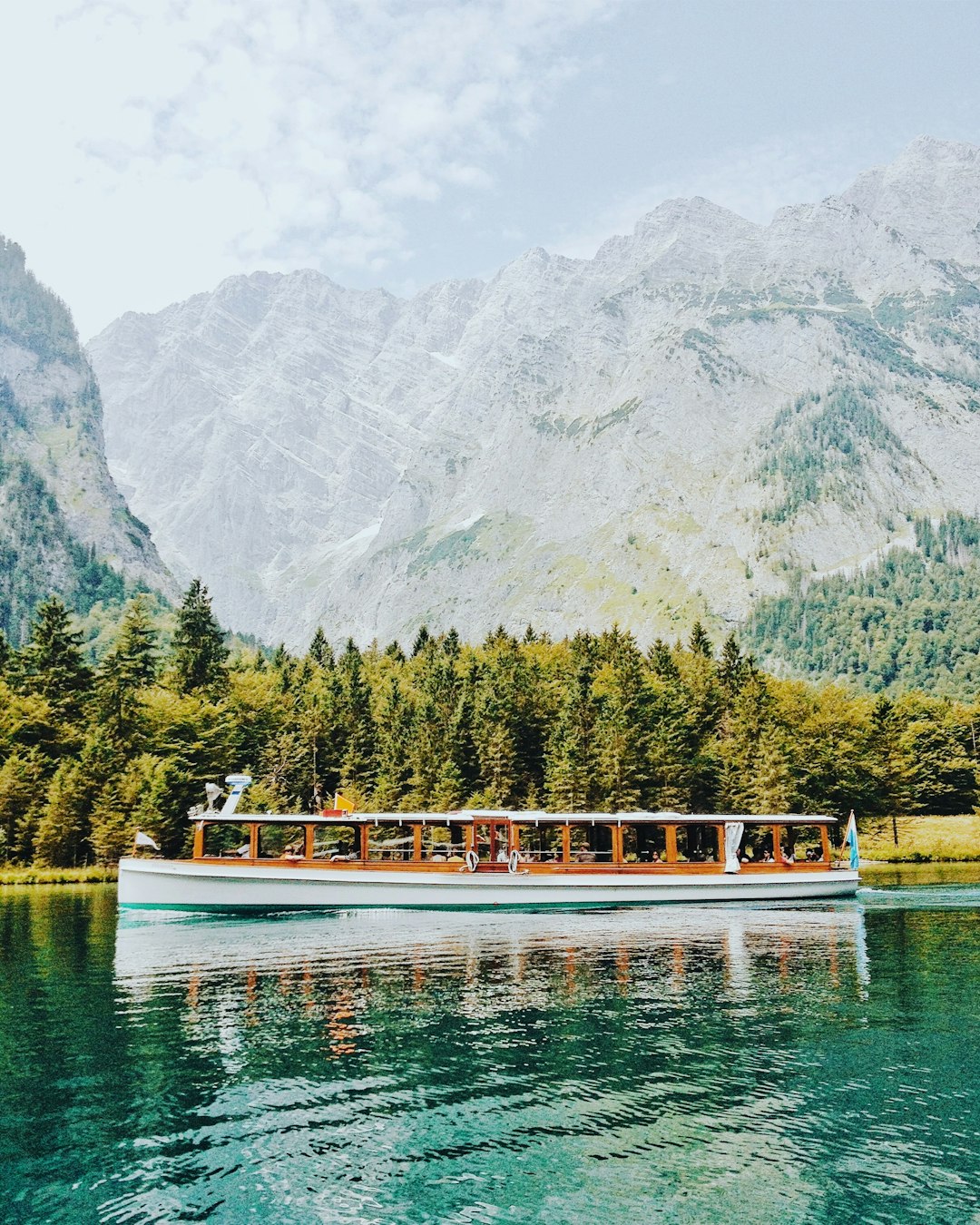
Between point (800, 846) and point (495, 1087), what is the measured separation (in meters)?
75.4

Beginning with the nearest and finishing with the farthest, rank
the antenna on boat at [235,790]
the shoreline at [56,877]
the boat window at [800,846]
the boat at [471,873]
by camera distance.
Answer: the boat at [471,873] < the antenna on boat at [235,790] < the boat window at [800,846] < the shoreline at [56,877]

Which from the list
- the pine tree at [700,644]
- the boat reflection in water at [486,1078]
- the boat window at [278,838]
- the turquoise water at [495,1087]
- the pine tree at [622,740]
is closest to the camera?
the turquoise water at [495,1087]

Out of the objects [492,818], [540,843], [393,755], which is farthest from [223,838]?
[492,818]

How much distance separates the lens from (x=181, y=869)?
5828 centimetres

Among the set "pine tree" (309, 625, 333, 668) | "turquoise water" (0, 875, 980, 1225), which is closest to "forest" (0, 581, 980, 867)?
"pine tree" (309, 625, 333, 668)

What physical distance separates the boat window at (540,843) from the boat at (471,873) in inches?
26.7

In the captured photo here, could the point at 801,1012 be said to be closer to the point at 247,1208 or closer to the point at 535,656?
the point at 247,1208

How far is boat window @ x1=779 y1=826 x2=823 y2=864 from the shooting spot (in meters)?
73.6

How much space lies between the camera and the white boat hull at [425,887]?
5822 centimetres

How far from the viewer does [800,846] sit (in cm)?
9075

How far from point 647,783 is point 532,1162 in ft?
298

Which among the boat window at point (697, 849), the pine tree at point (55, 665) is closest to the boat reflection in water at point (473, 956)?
the boat window at point (697, 849)

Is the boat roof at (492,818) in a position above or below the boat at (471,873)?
above

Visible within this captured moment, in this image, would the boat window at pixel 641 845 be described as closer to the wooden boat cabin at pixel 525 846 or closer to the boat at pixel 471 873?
the wooden boat cabin at pixel 525 846
